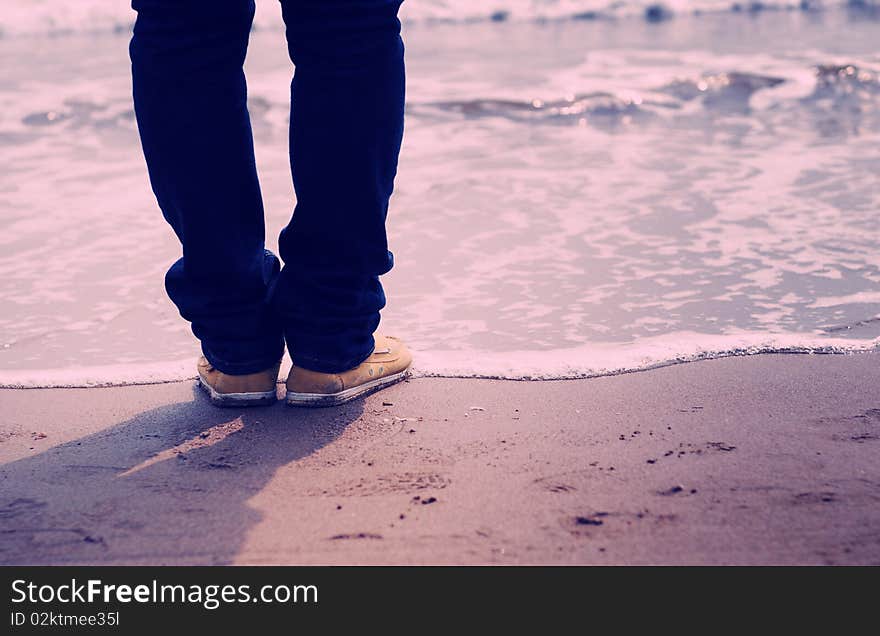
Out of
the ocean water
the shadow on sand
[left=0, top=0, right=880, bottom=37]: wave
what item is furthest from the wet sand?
[left=0, top=0, right=880, bottom=37]: wave

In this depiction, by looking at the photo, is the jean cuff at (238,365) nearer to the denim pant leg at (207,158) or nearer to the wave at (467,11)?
the denim pant leg at (207,158)

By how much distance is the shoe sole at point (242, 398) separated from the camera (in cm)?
179

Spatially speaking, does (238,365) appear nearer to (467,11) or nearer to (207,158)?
(207,158)

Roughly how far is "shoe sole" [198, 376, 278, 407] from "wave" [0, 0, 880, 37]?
712cm

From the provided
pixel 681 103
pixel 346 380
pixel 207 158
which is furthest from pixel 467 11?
pixel 207 158

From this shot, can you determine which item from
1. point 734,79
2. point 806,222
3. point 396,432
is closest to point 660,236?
point 806,222

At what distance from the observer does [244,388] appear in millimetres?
1789

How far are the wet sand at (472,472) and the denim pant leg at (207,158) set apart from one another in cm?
22

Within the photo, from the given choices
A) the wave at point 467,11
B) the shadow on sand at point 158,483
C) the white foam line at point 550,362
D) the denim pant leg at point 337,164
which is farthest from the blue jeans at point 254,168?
the wave at point 467,11

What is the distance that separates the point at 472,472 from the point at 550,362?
1.86 ft

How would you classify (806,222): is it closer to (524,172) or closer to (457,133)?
(524,172)

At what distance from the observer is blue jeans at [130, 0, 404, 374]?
4.87 ft

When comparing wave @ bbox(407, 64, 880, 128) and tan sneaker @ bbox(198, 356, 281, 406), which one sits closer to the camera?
tan sneaker @ bbox(198, 356, 281, 406)

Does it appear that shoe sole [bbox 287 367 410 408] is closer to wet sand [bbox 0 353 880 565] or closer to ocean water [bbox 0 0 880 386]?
wet sand [bbox 0 353 880 565]
